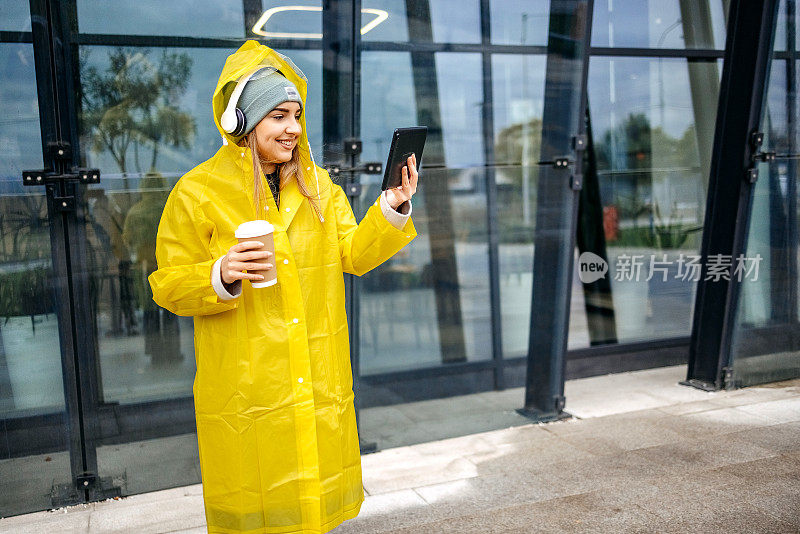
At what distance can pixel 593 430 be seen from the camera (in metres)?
5.41

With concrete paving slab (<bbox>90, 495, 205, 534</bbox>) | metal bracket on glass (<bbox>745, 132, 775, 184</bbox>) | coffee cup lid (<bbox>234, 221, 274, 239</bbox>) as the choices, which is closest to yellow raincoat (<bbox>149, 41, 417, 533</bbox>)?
coffee cup lid (<bbox>234, 221, 274, 239</bbox>)

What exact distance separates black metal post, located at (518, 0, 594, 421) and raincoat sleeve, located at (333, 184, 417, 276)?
2888 mm

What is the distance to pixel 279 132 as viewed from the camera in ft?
9.00

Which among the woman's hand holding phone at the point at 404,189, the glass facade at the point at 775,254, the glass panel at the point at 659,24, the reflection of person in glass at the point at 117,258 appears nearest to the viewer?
the woman's hand holding phone at the point at 404,189

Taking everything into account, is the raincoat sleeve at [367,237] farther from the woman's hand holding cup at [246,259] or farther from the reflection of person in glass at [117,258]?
the reflection of person in glass at [117,258]

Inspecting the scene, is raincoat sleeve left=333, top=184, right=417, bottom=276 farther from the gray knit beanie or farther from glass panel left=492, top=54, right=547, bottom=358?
glass panel left=492, top=54, right=547, bottom=358

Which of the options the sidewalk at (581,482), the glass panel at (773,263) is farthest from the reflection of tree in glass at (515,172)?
the glass panel at (773,263)

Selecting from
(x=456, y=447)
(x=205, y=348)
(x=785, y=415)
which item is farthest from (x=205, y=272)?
(x=785, y=415)

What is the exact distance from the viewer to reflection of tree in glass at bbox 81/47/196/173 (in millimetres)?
4367

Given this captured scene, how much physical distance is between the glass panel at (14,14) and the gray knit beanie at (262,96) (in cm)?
213

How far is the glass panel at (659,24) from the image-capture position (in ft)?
22.7

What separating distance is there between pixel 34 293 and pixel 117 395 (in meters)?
0.79

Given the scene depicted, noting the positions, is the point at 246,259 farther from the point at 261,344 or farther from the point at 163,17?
the point at 163,17

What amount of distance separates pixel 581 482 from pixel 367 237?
242cm
